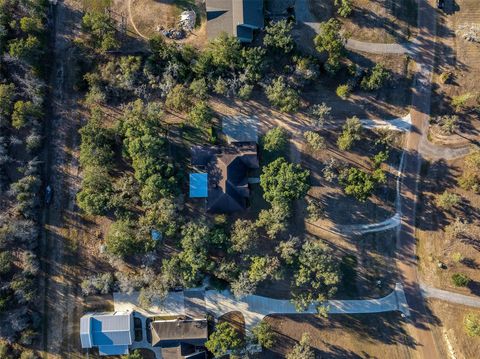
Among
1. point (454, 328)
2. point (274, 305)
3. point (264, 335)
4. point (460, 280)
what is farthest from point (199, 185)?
point (454, 328)

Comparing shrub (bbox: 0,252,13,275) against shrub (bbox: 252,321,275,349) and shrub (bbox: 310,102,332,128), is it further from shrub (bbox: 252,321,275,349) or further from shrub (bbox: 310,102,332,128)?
shrub (bbox: 310,102,332,128)

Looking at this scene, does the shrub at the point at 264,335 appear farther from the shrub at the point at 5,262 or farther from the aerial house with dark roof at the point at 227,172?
the shrub at the point at 5,262

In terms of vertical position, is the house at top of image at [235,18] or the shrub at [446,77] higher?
the house at top of image at [235,18]

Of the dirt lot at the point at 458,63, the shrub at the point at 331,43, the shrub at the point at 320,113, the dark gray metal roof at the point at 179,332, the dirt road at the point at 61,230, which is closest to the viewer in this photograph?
the shrub at the point at 331,43

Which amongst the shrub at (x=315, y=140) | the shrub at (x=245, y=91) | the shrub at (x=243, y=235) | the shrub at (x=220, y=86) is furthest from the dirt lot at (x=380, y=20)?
the shrub at (x=243, y=235)

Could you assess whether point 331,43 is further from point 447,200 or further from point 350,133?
point 447,200

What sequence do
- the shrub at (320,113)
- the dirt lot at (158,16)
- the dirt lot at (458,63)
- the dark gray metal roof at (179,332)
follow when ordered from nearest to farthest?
the shrub at (320,113) < the dark gray metal roof at (179,332) < the dirt lot at (458,63) < the dirt lot at (158,16)

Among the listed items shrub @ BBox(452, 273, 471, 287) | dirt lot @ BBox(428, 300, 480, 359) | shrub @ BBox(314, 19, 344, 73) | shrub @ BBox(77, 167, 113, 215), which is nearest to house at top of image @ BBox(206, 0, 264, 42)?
shrub @ BBox(314, 19, 344, 73)

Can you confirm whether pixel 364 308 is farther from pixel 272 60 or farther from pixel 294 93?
pixel 272 60
